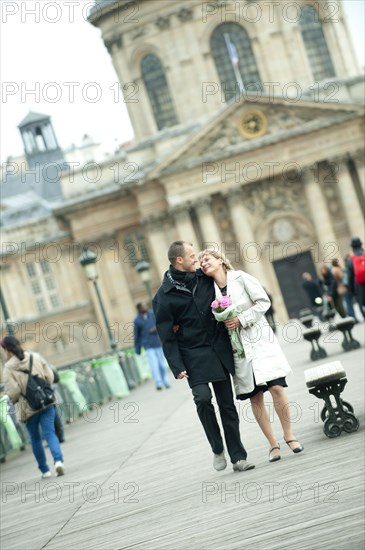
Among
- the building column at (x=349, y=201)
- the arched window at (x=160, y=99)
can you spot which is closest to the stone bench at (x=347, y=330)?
the building column at (x=349, y=201)

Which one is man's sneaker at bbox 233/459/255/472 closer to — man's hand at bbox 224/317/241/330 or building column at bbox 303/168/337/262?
man's hand at bbox 224/317/241/330

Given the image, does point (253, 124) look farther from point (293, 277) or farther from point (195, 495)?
point (195, 495)

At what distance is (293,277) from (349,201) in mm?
4682

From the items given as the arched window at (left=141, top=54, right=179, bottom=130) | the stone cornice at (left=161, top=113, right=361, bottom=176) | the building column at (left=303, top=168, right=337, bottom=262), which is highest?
the arched window at (left=141, top=54, right=179, bottom=130)

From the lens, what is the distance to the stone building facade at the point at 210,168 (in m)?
62.3

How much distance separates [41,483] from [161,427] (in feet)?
12.6

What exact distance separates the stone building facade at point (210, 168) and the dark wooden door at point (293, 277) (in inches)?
3.0

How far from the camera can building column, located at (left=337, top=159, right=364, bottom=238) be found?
204ft

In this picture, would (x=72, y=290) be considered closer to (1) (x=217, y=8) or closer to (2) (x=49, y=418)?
(1) (x=217, y=8)

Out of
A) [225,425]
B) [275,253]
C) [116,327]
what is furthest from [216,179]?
[225,425]

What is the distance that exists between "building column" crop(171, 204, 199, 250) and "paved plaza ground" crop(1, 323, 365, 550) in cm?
4447

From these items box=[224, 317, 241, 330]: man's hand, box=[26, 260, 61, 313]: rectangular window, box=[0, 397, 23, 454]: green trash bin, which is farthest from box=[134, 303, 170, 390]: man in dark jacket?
box=[26, 260, 61, 313]: rectangular window

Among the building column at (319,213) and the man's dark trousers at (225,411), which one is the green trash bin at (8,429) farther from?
the building column at (319,213)

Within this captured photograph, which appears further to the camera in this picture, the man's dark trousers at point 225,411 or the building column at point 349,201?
the building column at point 349,201
